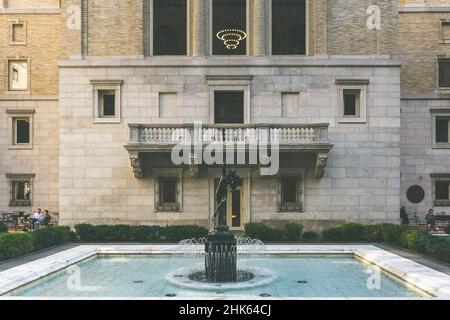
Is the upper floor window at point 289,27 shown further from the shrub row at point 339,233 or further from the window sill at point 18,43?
the window sill at point 18,43

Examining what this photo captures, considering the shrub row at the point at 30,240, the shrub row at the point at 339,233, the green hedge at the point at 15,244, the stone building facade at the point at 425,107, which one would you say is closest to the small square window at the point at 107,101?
the shrub row at the point at 30,240

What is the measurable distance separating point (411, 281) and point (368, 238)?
10.7 meters

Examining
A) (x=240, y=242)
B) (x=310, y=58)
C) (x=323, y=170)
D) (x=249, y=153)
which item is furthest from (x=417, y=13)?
(x=240, y=242)

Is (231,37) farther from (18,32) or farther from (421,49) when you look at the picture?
(18,32)

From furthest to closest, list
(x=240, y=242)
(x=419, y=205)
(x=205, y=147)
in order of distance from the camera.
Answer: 1. (x=419, y=205)
2. (x=205, y=147)
3. (x=240, y=242)

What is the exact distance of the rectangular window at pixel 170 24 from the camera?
28.0 metres

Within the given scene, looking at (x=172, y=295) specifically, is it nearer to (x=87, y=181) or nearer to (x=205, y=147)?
(x=205, y=147)

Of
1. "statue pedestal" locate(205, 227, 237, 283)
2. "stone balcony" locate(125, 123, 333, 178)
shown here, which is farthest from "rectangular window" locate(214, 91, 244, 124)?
"statue pedestal" locate(205, 227, 237, 283)

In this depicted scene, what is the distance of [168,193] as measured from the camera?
89.9 feet

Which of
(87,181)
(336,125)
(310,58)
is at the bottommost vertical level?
(87,181)

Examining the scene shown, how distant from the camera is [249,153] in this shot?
25.8m

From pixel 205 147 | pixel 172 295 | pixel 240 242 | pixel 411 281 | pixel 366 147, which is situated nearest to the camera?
pixel 172 295

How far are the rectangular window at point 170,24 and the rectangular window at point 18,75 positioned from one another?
1231 centimetres

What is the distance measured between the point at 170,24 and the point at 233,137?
841cm
